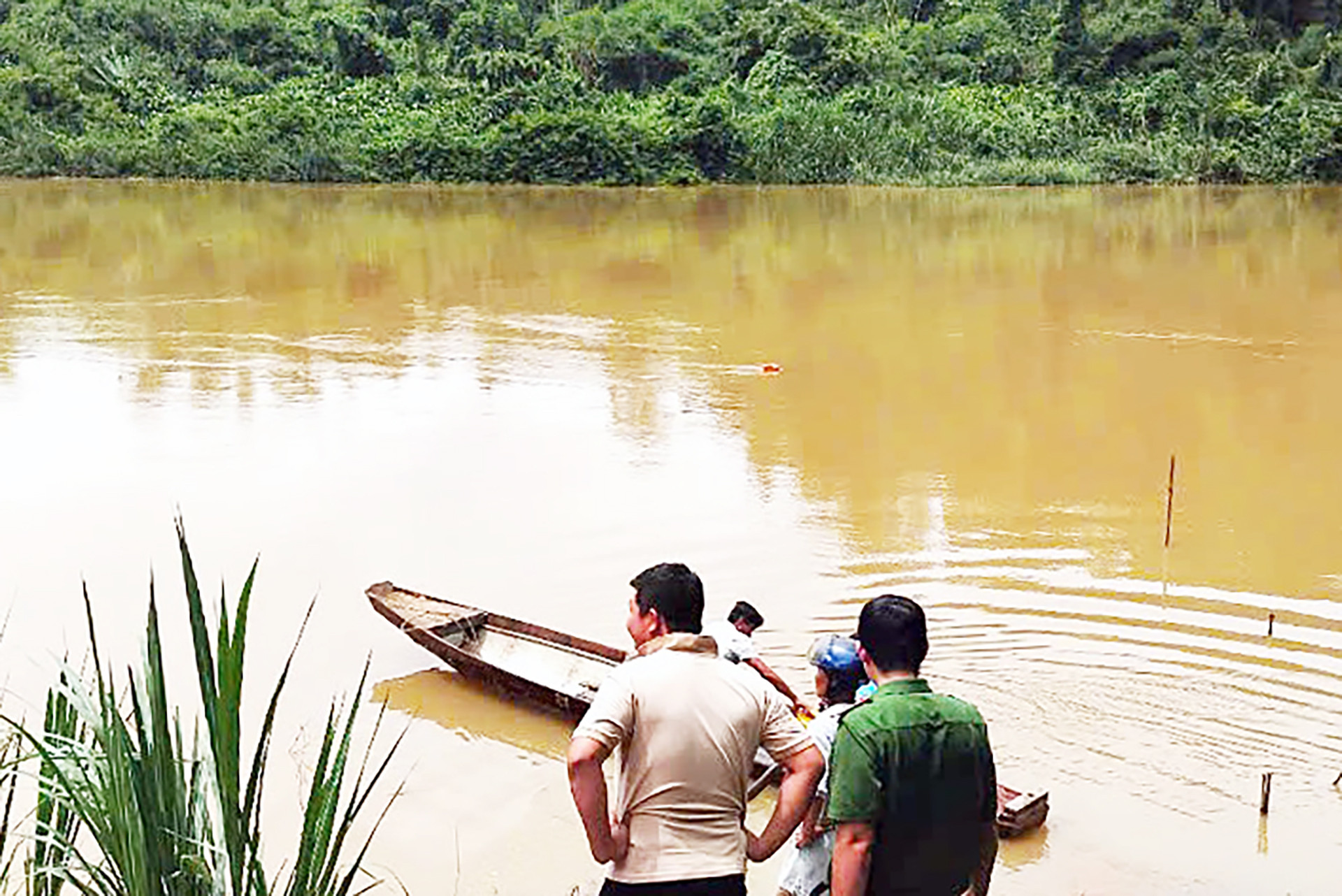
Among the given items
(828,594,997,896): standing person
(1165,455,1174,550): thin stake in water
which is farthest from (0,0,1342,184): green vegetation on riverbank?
(828,594,997,896): standing person

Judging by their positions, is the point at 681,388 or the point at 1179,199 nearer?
the point at 681,388

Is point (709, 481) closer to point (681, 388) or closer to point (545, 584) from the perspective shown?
point (545, 584)

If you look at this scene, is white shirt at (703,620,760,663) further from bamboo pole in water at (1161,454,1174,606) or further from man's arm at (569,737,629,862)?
bamboo pole in water at (1161,454,1174,606)

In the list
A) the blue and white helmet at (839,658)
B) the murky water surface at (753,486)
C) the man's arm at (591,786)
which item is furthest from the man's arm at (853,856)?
the murky water surface at (753,486)

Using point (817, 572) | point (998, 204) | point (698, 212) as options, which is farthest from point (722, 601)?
point (998, 204)

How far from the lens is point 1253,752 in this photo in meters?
5.76

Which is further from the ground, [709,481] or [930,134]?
[930,134]

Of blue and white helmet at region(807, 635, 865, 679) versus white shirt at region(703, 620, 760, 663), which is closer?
blue and white helmet at region(807, 635, 865, 679)

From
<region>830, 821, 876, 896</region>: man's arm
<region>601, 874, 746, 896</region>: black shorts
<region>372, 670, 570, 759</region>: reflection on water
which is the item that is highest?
<region>830, 821, 876, 896</region>: man's arm

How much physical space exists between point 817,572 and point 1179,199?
22.3m

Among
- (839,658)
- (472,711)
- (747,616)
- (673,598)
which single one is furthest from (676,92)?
(673,598)

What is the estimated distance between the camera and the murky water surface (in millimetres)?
5703

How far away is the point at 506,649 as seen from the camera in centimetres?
653

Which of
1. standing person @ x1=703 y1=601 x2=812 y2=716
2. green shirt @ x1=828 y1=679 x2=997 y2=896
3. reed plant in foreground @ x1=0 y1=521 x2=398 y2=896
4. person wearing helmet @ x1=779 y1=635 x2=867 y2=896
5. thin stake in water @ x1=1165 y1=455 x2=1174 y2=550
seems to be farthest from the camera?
thin stake in water @ x1=1165 y1=455 x2=1174 y2=550
